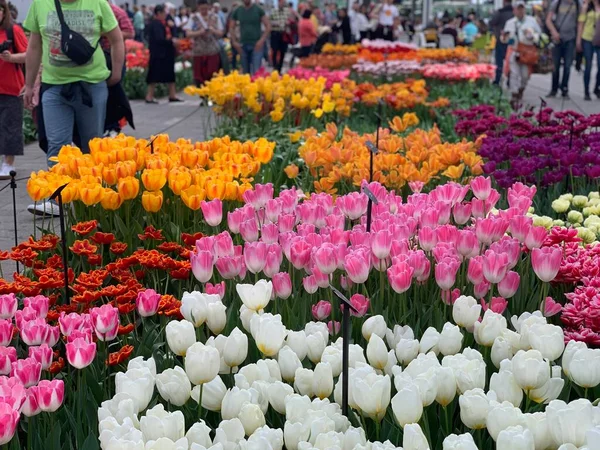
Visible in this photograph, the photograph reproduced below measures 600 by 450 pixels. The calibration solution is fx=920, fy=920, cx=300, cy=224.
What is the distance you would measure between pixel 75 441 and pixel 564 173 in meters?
3.32

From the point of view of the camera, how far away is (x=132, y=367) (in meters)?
2.01

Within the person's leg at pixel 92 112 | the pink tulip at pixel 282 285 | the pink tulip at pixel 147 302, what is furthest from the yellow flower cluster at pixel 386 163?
the pink tulip at pixel 147 302

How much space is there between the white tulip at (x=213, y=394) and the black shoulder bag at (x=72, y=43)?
4.08 metres

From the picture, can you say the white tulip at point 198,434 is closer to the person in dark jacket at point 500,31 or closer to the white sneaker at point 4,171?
the white sneaker at point 4,171

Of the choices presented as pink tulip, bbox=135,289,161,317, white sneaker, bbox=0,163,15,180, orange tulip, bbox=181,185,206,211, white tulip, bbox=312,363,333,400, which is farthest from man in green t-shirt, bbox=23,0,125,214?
white tulip, bbox=312,363,333,400

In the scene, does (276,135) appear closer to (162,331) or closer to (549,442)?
(162,331)

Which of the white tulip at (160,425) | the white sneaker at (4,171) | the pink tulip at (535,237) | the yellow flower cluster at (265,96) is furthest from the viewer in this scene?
the yellow flower cluster at (265,96)

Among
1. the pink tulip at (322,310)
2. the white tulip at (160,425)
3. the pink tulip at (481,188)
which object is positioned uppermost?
the pink tulip at (481,188)

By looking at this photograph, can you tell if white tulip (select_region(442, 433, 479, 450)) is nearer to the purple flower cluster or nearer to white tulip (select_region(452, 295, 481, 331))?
white tulip (select_region(452, 295, 481, 331))

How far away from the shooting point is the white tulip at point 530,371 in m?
1.88

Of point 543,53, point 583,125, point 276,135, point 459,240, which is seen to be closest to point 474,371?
point 459,240

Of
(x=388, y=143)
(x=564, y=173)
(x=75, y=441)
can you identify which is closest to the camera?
(x=75, y=441)

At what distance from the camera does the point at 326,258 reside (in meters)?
2.60

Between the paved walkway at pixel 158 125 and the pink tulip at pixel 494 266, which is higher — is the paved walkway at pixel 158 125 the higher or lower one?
the lower one
